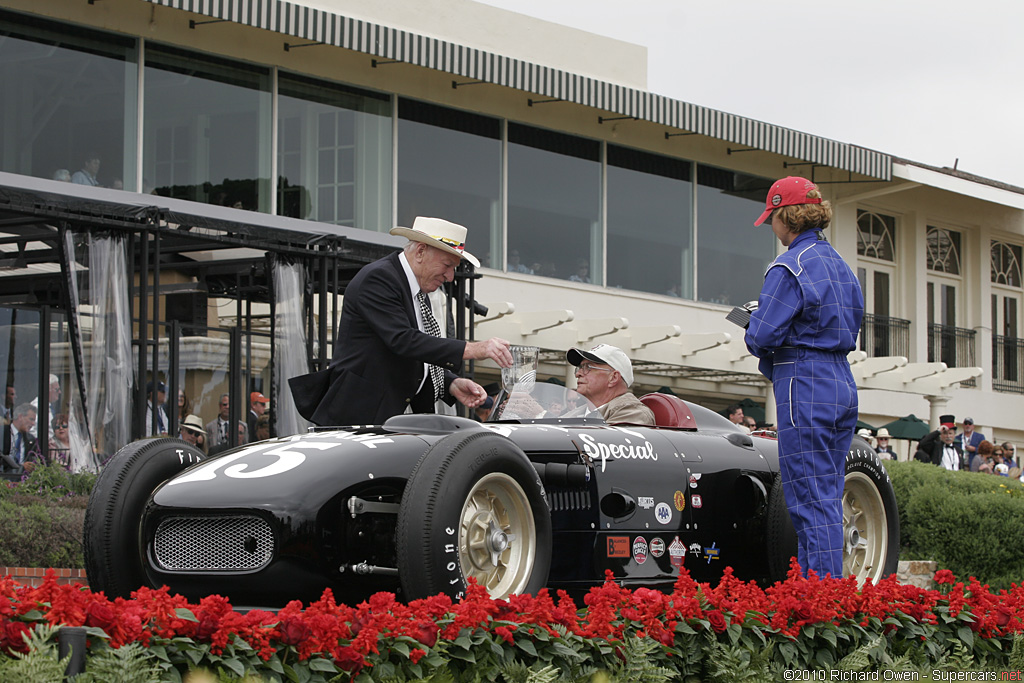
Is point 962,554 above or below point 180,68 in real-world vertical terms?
below

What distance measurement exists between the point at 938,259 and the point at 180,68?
18346mm

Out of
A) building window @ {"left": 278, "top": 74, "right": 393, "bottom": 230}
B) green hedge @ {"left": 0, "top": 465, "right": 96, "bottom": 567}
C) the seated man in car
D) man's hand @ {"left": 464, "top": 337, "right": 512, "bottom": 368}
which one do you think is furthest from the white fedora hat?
building window @ {"left": 278, "top": 74, "right": 393, "bottom": 230}

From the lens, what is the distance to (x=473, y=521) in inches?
194

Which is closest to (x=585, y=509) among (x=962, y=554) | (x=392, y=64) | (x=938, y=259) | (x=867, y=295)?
(x=962, y=554)

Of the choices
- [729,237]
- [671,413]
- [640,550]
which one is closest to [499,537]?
[640,550]

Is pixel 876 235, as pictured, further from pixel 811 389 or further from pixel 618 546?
pixel 618 546

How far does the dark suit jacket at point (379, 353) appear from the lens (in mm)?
5902

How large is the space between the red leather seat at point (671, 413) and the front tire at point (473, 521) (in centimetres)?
163

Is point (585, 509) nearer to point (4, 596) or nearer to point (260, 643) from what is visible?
Result: point (260, 643)

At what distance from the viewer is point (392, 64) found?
65.8ft

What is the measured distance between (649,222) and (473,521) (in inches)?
752

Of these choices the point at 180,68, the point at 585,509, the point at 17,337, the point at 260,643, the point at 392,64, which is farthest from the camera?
the point at 392,64

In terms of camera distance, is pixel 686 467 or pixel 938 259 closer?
pixel 686 467

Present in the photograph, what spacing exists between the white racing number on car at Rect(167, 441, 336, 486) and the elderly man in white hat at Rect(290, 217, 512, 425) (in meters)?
0.79
